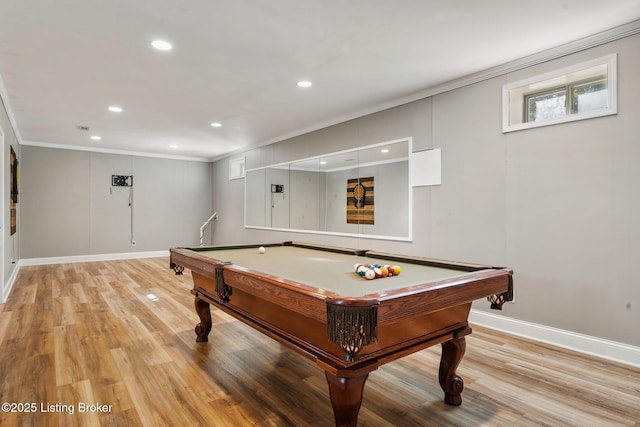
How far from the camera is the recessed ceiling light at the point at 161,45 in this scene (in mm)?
2646

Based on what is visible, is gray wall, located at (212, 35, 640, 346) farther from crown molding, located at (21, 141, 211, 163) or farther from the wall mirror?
crown molding, located at (21, 141, 211, 163)

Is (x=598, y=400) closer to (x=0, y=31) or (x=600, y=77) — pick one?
(x=600, y=77)

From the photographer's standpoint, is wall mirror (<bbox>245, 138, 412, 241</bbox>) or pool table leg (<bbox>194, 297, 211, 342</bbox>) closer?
pool table leg (<bbox>194, 297, 211, 342</bbox>)

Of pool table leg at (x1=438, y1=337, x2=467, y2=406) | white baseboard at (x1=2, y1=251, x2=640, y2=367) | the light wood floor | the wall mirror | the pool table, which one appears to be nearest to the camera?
the pool table

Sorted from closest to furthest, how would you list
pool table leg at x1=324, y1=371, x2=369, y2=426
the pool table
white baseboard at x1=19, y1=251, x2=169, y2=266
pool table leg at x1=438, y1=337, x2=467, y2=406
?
the pool table
pool table leg at x1=324, y1=371, x2=369, y2=426
pool table leg at x1=438, y1=337, x2=467, y2=406
white baseboard at x1=19, y1=251, x2=169, y2=266

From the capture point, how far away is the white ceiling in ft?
7.29

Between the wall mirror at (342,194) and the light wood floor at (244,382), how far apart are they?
172 centimetres

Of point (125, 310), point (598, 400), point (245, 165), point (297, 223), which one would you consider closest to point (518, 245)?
point (598, 400)

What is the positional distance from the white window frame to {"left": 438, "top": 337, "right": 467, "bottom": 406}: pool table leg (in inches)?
80.7

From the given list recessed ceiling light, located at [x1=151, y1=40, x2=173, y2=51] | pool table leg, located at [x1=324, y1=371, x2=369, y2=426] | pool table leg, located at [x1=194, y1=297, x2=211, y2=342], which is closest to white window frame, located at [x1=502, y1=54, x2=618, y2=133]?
pool table leg, located at [x1=324, y1=371, x2=369, y2=426]

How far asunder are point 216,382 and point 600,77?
138 inches

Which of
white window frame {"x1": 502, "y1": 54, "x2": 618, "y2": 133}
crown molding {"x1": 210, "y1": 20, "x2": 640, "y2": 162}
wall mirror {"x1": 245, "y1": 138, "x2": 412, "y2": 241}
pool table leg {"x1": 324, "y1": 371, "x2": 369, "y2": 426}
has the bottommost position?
pool table leg {"x1": 324, "y1": 371, "x2": 369, "y2": 426}

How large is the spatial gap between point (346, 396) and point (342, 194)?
11.9 ft

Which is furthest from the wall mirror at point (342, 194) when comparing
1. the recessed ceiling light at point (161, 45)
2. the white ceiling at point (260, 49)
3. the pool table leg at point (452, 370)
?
the recessed ceiling light at point (161, 45)
